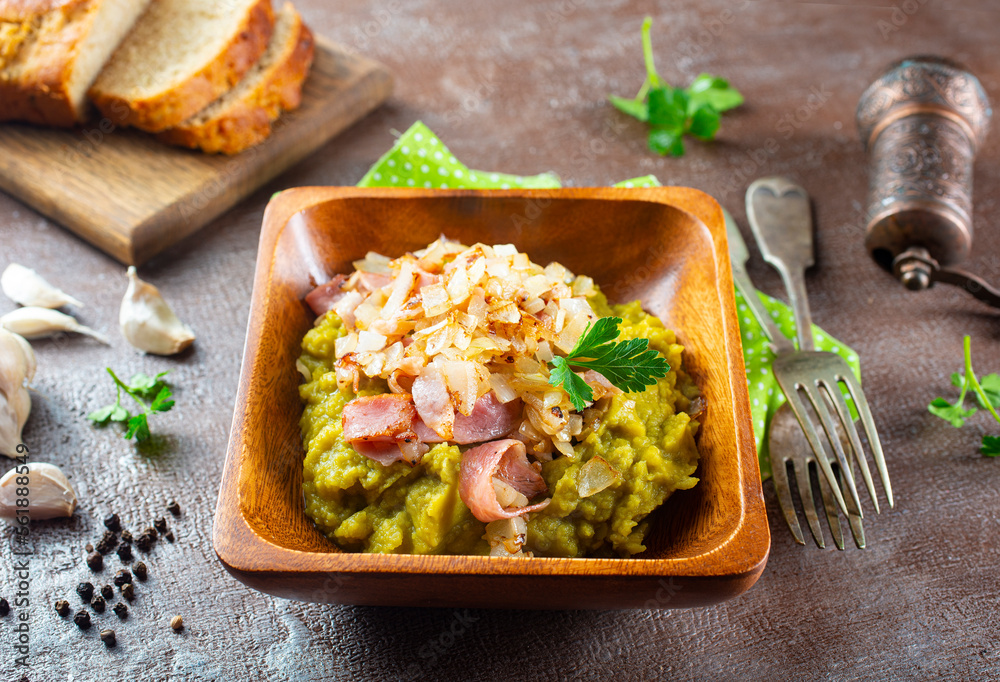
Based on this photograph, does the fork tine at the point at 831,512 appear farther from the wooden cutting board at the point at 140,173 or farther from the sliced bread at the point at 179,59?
the sliced bread at the point at 179,59

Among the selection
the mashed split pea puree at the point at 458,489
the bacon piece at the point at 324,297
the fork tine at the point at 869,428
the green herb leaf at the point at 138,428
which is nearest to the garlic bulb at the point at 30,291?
Result: the green herb leaf at the point at 138,428

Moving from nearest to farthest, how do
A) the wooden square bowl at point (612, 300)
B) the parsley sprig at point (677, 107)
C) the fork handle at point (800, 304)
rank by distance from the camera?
the wooden square bowl at point (612, 300) < the fork handle at point (800, 304) < the parsley sprig at point (677, 107)

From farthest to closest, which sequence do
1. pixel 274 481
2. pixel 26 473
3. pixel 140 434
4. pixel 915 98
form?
pixel 915 98 < pixel 140 434 < pixel 26 473 < pixel 274 481

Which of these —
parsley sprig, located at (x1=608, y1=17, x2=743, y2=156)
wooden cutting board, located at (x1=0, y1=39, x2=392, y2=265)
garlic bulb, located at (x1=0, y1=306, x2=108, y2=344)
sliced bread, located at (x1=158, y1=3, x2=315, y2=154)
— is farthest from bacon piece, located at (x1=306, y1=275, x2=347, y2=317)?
parsley sprig, located at (x1=608, y1=17, x2=743, y2=156)

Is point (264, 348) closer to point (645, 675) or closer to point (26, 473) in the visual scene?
point (26, 473)

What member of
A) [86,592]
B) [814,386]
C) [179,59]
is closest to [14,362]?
[86,592]

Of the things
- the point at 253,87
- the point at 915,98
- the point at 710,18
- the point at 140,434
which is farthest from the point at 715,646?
the point at 710,18

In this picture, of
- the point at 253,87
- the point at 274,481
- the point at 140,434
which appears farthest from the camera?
the point at 253,87
